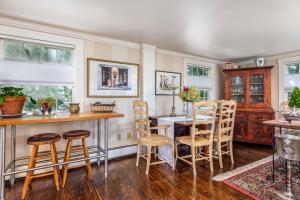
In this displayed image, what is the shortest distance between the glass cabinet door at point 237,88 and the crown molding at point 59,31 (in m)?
2.88

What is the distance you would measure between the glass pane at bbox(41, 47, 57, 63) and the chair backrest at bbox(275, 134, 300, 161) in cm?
327

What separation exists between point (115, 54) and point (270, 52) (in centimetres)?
366

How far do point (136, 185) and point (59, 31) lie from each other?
259cm

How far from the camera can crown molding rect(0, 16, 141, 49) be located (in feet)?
8.43

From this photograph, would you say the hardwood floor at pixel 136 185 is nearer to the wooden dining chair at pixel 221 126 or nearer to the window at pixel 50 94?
the wooden dining chair at pixel 221 126

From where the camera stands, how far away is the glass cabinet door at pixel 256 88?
4645 mm

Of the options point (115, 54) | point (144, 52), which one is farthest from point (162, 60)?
point (115, 54)

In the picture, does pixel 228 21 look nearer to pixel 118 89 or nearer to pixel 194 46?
pixel 194 46

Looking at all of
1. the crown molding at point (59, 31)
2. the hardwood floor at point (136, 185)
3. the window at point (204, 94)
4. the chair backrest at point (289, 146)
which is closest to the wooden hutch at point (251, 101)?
the window at point (204, 94)

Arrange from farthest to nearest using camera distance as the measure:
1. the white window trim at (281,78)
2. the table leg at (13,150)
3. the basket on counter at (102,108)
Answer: the white window trim at (281,78) < the basket on counter at (102,108) < the table leg at (13,150)

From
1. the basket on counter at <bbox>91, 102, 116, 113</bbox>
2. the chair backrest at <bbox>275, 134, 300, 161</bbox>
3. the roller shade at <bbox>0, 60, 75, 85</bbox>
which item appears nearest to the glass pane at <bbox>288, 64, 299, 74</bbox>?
the chair backrest at <bbox>275, 134, 300, 161</bbox>

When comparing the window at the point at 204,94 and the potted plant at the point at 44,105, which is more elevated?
the window at the point at 204,94

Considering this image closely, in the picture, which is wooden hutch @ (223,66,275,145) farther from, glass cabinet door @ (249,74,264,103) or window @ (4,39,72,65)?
window @ (4,39,72,65)

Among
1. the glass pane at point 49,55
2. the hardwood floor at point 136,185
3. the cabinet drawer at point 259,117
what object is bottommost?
the hardwood floor at point 136,185
